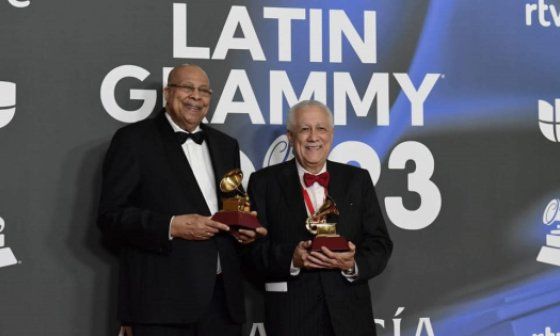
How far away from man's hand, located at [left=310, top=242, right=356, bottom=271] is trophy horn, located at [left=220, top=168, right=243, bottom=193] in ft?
1.15

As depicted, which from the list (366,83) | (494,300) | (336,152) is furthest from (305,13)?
(494,300)

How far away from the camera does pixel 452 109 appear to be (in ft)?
12.2

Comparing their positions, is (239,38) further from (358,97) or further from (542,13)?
(542,13)

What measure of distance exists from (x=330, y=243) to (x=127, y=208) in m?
0.72

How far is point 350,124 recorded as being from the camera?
365 cm

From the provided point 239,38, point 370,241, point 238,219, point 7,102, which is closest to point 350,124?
point 239,38

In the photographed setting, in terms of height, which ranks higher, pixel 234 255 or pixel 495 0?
pixel 495 0

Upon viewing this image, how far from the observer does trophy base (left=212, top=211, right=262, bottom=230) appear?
9.08 ft

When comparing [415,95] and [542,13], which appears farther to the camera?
[542,13]

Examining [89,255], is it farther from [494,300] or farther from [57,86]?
[494,300]

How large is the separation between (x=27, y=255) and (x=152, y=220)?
2.69 feet

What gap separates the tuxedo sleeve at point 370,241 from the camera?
290 cm

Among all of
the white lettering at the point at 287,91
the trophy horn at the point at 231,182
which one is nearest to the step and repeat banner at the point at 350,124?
the white lettering at the point at 287,91

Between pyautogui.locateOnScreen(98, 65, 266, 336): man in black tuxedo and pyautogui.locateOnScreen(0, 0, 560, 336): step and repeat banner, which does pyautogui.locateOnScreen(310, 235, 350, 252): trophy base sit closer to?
pyautogui.locateOnScreen(98, 65, 266, 336): man in black tuxedo
